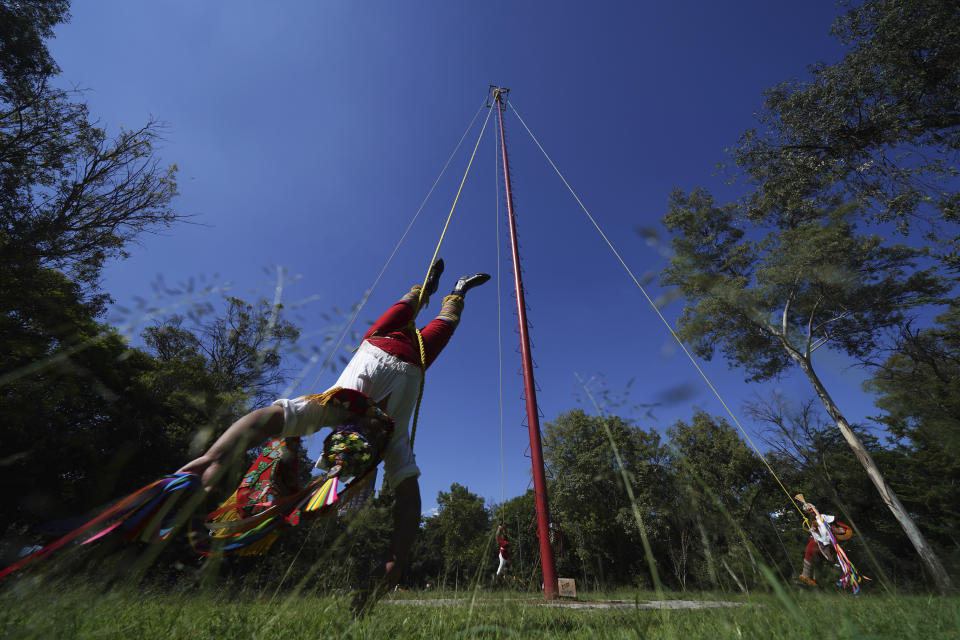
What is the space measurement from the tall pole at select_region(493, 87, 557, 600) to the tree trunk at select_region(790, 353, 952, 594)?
8070 millimetres

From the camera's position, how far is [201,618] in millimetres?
1551

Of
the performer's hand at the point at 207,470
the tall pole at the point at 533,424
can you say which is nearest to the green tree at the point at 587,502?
the tall pole at the point at 533,424

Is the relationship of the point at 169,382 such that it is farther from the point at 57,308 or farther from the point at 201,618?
the point at 201,618

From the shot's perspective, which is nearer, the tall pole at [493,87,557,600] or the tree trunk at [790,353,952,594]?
the tall pole at [493,87,557,600]

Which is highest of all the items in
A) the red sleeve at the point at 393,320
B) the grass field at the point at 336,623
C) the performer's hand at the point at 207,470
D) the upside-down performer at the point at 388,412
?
the red sleeve at the point at 393,320

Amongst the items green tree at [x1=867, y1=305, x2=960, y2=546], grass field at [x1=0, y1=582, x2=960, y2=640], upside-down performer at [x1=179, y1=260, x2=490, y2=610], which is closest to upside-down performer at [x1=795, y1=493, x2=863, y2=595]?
grass field at [x1=0, y1=582, x2=960, y2=640]

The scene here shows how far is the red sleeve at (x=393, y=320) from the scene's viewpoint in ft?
8.44

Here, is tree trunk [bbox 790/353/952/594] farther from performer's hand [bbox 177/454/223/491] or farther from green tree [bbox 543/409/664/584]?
performer's hand [bbox 177/454/223/491]

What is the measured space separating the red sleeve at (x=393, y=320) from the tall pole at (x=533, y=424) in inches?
166

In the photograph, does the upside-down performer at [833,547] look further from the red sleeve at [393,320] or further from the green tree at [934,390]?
the green tree at [934,390]

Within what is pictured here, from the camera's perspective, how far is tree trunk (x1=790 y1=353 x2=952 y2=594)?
8.24 m

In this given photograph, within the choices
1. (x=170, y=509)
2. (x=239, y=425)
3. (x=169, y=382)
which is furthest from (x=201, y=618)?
(x=169, y=382)

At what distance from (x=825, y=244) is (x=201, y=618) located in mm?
14734

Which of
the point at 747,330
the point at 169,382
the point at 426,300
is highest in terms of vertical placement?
the point at 747,330
